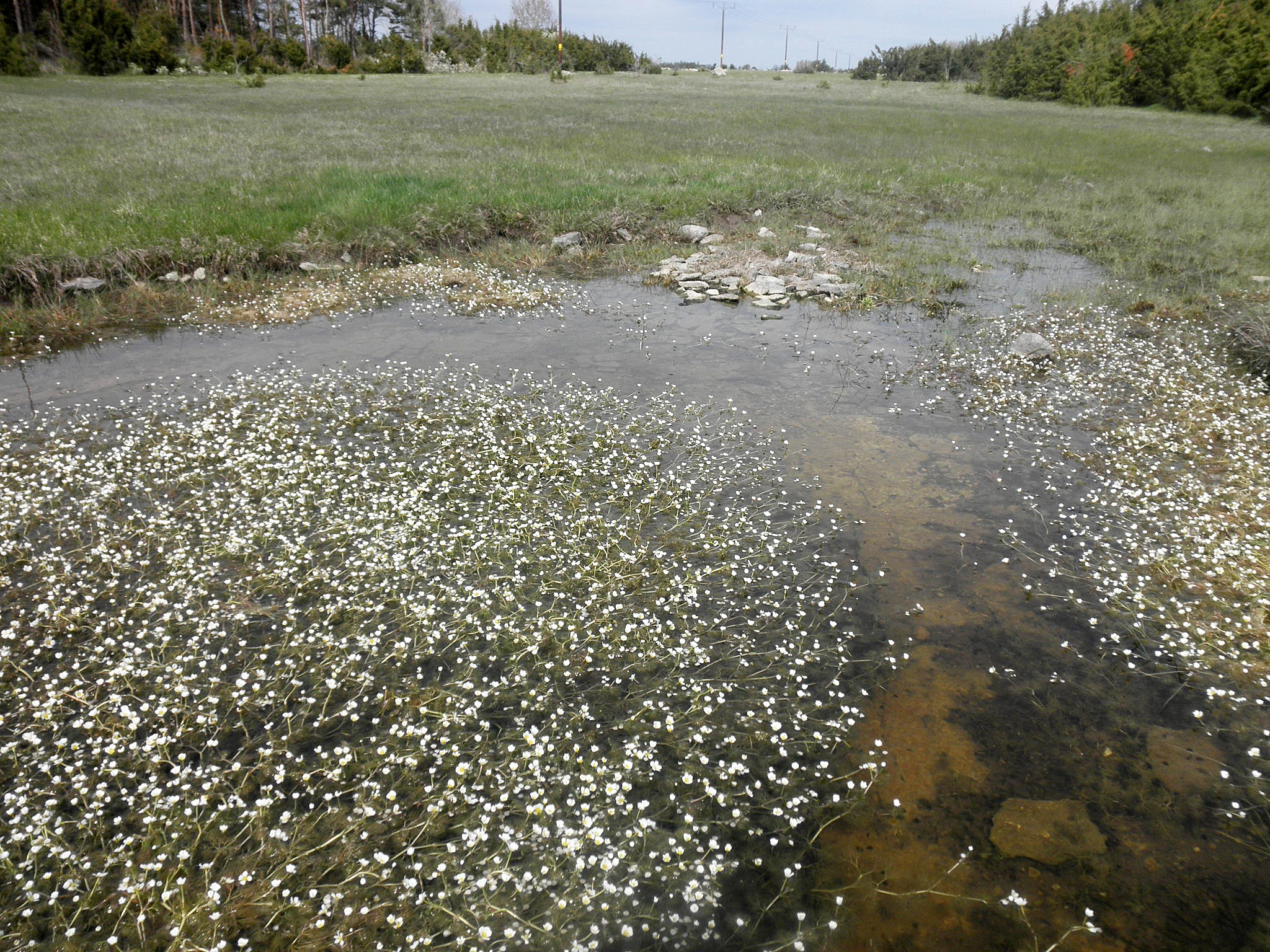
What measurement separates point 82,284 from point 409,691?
11928 millimetres

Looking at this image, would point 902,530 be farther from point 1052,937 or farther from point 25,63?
point 25,63

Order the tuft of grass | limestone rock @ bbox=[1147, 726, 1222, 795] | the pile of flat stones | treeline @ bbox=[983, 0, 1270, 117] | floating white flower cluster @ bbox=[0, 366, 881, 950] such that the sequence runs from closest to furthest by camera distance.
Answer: floating white flower cluster @ bbox=[0, 366, 881, 950]
limestone rock @ bbox=[1147, 726, 1222, 795]
the tuft of grass
the pile of flat stones
treeline @ bbox=[983, 0, 1270, 117]

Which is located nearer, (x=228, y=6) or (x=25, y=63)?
(x=25, y=63)

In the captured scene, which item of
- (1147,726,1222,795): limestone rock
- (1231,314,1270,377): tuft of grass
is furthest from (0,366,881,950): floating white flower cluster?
(1231,314,1270,377): tuft of grass

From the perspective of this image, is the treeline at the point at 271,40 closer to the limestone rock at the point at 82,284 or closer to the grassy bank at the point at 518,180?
the grassy bank at the point at 518,180

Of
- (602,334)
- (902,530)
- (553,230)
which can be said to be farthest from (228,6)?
(902,530)

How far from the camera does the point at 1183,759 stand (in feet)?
16.2

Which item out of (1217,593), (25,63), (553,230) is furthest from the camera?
(25,63)

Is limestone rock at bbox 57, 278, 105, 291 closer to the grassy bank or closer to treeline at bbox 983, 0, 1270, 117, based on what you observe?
the grassy bank

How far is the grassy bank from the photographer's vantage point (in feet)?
47.5

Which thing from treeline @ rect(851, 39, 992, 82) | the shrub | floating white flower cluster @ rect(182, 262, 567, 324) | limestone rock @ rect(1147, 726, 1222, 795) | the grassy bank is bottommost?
limestone rock @ rect(1147, 726, 1222, 795)

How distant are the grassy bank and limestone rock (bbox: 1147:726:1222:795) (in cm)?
1284

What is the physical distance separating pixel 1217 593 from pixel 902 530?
2828 mm

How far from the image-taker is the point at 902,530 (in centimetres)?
739
